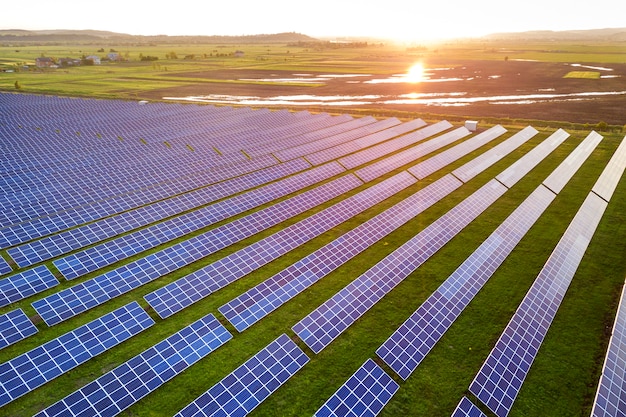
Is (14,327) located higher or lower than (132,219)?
lower

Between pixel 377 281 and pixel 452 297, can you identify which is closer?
pixel 452 297

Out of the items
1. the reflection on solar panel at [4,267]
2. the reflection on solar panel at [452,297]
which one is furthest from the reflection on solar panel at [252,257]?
the reflection on solar panel at [452,297]

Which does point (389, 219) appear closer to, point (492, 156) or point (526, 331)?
point (526, 331)

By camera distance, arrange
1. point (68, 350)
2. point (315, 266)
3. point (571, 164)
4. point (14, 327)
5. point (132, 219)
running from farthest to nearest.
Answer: point (571, 164) < point (132, 219) < point (315, 266) < point (14, 327) < point (68, 350)

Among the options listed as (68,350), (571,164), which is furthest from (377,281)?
(571,164)

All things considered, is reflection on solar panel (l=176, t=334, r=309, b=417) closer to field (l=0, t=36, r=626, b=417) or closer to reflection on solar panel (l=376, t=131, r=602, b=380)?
field (l=0, t=36, r=626, b=417)

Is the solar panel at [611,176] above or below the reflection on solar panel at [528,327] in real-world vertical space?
above

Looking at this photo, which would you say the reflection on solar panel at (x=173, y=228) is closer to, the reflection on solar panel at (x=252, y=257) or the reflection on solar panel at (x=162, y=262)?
the reflection on solar panel at (x=162, y=262)
